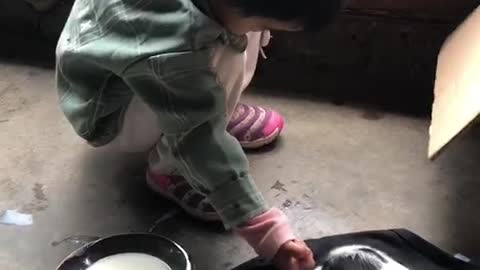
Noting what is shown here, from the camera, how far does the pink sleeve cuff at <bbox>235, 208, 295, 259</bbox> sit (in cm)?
93

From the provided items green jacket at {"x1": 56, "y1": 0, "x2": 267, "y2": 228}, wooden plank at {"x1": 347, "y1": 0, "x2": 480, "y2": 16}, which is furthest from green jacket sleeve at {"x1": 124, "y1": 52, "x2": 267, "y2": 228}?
wooden plank at {"x1": 347, "y1": 0, "x2": 480, "y2": 16}

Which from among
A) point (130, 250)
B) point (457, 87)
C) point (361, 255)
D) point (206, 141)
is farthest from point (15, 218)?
point (457, 87)

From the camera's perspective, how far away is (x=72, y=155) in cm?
119

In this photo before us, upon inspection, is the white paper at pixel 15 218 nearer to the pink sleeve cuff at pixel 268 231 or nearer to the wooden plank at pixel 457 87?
the pink sleeve cuff at pixel 268 231

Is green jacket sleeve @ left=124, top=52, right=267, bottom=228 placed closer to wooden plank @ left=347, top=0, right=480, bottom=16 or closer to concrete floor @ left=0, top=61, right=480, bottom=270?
concrete floor @ left=0, top=61, right=480, bottom=270

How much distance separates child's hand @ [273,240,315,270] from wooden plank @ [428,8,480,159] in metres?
0.18

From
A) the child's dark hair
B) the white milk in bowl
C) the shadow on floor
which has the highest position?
the child's dark hair

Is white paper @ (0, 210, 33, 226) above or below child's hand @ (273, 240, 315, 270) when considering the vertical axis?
below

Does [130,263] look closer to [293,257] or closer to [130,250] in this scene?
[130,250]

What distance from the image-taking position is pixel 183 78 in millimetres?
903

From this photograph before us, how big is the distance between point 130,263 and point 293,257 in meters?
0.18

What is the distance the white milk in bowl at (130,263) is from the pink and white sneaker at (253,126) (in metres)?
0.29

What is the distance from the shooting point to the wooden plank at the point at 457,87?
0.93 m

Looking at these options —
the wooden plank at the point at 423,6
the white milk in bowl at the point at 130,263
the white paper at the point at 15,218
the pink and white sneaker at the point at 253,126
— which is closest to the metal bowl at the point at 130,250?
→ the white milk in bowl at the point at 130,263
